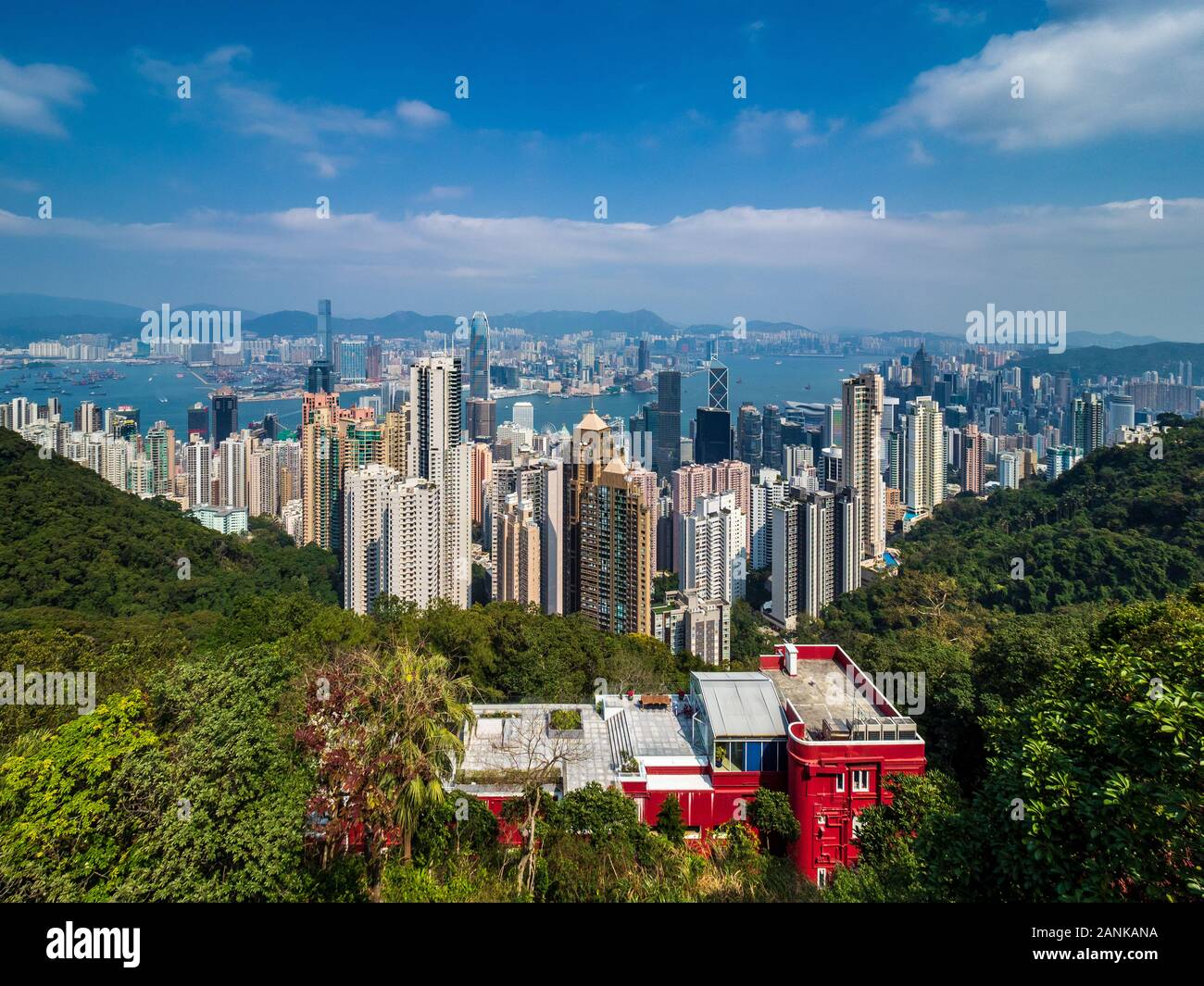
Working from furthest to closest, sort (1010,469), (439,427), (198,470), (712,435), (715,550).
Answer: (712,435) → (1010,469) → (198,470) → (439,427) → (715,550)

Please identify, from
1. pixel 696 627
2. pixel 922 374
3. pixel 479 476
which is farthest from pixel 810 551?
pixel 922 374

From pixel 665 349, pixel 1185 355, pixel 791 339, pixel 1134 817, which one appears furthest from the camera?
pixel 665 349

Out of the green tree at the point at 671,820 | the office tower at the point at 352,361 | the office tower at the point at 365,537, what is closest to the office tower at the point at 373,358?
the office tower at the point at 352,361

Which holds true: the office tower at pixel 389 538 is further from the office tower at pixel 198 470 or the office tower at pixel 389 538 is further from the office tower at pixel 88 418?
the office tower at pixel 198 470

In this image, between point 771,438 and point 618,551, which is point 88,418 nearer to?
point 618,551
